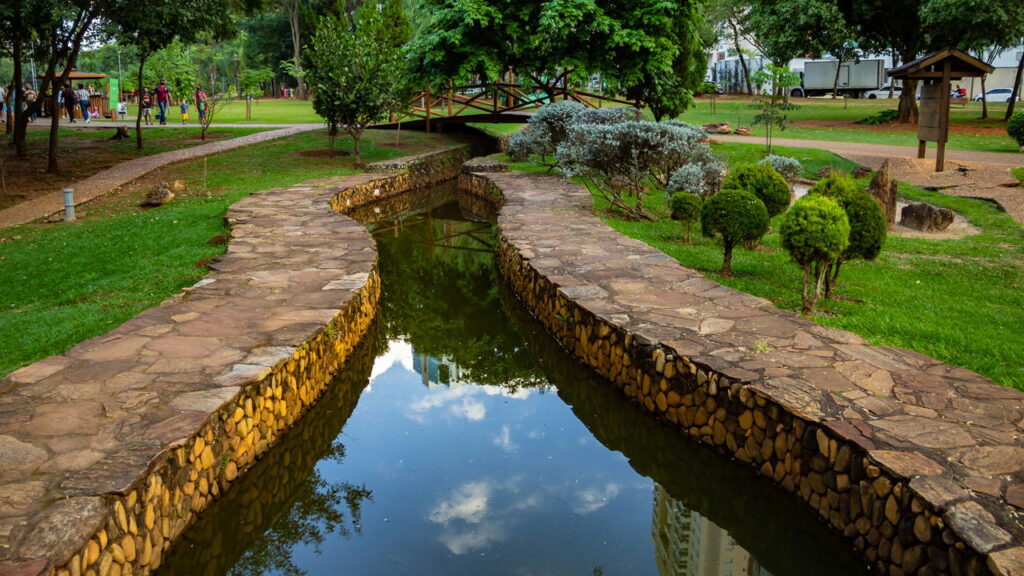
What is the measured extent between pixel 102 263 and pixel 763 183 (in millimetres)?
7009

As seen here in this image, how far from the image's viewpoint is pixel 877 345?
540 cm

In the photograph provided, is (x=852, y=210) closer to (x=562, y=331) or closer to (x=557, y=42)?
(x=562, y=331)

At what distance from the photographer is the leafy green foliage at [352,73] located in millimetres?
15141

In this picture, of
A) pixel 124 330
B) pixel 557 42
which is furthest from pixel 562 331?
pixel 557 42

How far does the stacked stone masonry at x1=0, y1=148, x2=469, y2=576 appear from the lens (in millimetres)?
3334

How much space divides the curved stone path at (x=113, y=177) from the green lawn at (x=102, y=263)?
68cm

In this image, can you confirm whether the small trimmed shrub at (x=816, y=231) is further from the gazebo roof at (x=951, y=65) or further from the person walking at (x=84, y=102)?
the person walking at (x=84, y=102)

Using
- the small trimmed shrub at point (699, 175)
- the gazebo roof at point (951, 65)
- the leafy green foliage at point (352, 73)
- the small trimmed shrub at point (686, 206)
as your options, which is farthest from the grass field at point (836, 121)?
the small trimmed shrub at point (686, 206)

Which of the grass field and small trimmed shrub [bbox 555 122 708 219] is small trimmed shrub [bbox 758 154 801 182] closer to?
small trimmed shrub [bbox 555 122 708 219]

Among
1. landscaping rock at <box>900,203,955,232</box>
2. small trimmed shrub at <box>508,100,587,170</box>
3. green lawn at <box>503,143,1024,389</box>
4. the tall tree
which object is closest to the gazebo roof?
green lawn at <box>503,143,1024,389</box>

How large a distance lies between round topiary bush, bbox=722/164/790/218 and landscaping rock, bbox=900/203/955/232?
115 inches

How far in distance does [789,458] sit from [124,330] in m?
4.45

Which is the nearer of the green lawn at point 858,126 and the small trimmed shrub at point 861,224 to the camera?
the small trimmed shrub at point 861,224

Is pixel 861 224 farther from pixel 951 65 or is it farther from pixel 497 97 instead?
pixel 497 97
